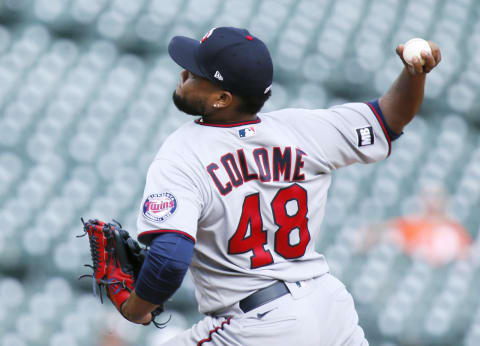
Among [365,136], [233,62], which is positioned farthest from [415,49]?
[233,62]

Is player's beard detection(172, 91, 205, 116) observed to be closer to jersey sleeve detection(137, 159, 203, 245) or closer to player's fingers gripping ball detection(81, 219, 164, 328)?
jersey sleeve detection(137, 159, 203, 245)

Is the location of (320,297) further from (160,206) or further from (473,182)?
(473,182)

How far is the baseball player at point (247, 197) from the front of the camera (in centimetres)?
185

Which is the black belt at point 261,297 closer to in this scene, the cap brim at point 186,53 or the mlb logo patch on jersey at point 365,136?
the mlb logo patch on jersey at point 365,136

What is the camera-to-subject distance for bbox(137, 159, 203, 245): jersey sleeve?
1.76 m

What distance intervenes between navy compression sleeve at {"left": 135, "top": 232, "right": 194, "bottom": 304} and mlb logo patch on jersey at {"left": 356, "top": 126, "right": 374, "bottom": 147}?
0.58m

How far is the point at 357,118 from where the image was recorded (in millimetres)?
2086

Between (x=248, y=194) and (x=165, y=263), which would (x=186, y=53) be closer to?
(x=248, y=194)

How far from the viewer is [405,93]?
80.9 inches

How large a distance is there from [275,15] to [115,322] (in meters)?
2.04

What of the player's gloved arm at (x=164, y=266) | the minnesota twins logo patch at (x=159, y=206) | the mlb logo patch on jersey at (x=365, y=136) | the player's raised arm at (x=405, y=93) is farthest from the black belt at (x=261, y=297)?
the player's raised arm at (x=405, y=93)

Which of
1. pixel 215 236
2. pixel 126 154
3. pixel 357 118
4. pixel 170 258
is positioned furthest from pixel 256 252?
pixel 126 154

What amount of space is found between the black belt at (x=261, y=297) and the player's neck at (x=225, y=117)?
16.6 inches

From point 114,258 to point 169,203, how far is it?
0.35 m
